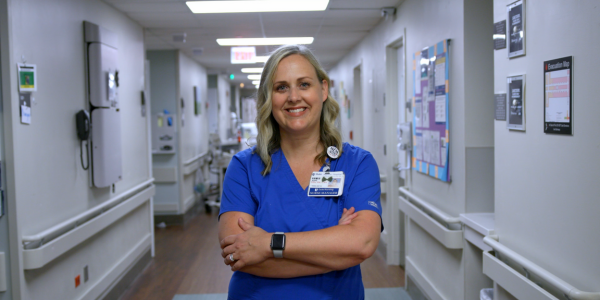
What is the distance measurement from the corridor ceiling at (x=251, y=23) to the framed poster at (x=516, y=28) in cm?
220

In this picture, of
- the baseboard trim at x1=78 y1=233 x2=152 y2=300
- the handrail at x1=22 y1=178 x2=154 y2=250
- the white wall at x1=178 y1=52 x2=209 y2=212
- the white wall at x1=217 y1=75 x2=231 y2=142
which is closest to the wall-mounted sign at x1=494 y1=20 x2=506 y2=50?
the handrail at x1=22 y1=178 x2=154 y2=250

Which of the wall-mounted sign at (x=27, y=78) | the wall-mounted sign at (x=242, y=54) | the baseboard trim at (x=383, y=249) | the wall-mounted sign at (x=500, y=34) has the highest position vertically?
the wall-mounted sign at (x=242, y=54)

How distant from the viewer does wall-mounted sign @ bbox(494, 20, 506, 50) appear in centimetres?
207

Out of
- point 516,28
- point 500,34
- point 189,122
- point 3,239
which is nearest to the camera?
point 516,28

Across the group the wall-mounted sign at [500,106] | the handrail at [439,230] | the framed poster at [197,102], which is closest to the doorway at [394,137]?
the handrail at [439,230]

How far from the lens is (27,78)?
2535mm

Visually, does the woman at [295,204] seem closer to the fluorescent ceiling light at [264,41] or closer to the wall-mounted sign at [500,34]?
the wall-mounted sign at [500,34]

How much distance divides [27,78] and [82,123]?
0.74m

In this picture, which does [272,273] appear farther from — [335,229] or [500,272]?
[500,272]

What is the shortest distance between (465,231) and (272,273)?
65.2 inches

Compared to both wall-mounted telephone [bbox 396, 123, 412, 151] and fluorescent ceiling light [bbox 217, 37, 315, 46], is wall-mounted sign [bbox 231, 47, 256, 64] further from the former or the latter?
wall-mounted telephone [bbox 396, 123, 412, 151]

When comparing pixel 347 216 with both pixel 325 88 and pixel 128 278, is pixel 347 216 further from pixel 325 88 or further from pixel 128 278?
pixel 128 278

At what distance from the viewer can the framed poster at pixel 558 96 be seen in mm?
1551

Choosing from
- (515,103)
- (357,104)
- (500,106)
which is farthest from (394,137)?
(515,103)
